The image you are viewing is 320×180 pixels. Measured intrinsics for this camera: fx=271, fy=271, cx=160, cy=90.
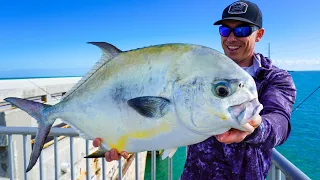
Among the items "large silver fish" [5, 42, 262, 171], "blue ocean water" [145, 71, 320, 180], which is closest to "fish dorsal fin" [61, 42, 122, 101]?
"large silver fish" [5, 42, 262, 171]

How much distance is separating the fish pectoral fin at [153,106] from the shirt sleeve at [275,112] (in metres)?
0.42

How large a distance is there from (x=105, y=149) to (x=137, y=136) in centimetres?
32

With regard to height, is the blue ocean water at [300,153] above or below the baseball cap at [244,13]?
below

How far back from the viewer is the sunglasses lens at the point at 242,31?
6.36 ft

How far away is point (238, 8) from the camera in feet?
6.33

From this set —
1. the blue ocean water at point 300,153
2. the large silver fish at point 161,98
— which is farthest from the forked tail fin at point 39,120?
the blue ocean water at point 300,153

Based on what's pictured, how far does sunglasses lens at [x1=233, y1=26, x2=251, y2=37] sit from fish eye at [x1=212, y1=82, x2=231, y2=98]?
3.00ft

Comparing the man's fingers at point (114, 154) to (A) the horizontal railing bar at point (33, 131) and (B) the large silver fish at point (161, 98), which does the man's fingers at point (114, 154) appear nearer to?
(B) the large silver fish at point (161, 98)

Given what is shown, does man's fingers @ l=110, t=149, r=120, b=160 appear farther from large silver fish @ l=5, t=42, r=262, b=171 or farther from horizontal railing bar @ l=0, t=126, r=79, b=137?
horizontal railing bar @ l=0, t=126, r=79, b=137

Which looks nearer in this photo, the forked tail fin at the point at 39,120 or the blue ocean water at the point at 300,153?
the forked tail fin at the point at 39,120

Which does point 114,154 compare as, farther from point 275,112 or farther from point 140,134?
point 275,112

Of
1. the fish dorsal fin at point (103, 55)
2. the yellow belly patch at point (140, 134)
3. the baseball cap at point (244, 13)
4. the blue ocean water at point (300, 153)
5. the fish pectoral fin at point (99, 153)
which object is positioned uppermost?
the baseball cap at point (244, 13)

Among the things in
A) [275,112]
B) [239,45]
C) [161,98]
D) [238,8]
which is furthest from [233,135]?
[238,8]

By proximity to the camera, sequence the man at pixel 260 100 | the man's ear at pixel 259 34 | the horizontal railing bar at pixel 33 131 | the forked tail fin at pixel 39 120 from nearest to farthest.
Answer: the man at pixel 260 100, the forked tail fin at pixel 39 120, the man's ear at pixel 259 34, the horizontal railing bar at pixel 33 131
